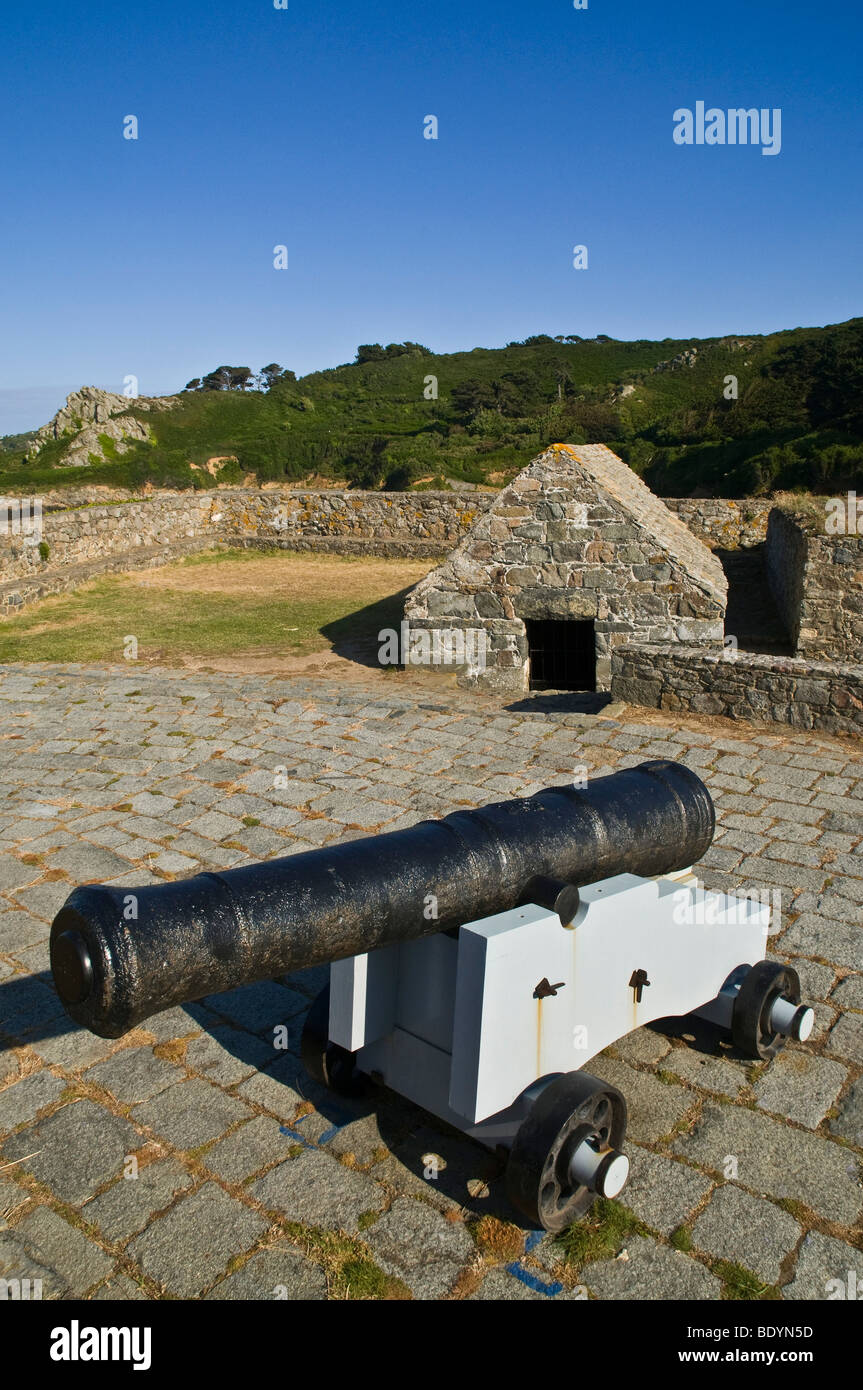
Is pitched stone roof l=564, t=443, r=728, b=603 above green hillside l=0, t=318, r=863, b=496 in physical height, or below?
below

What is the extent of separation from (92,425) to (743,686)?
2486 cm

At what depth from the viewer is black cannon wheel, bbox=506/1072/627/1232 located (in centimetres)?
279

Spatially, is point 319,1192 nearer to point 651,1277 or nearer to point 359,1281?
point 359,1281

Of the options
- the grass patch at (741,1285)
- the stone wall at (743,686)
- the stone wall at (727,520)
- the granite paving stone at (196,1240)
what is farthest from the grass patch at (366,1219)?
the stone wall at (727,520)

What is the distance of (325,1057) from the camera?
11.4 feet

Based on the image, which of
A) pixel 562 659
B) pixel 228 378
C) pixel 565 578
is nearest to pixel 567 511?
pixel 565 578

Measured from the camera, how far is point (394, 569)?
1827 cm

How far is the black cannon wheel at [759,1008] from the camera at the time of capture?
364 centimetres

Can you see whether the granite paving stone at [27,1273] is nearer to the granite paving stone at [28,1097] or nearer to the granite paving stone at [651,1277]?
the granite paving stone at [28,1097]

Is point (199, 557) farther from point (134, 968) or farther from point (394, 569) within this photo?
point (134, 968)

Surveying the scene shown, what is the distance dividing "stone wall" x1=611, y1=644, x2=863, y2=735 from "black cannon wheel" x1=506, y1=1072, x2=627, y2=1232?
17.1 feet

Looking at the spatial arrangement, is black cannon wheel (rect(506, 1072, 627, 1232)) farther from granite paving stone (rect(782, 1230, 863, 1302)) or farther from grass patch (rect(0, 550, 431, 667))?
grass patch (rect(0, 550, 431, 667))

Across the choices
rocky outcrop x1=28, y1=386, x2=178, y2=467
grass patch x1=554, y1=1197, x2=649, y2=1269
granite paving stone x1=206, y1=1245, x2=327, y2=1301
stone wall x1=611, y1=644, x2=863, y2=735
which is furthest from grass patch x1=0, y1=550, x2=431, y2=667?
rocky outcrop x1=28, y1=386, x2=178, y2=467

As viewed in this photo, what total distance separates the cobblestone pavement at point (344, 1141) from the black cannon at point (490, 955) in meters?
0.18
